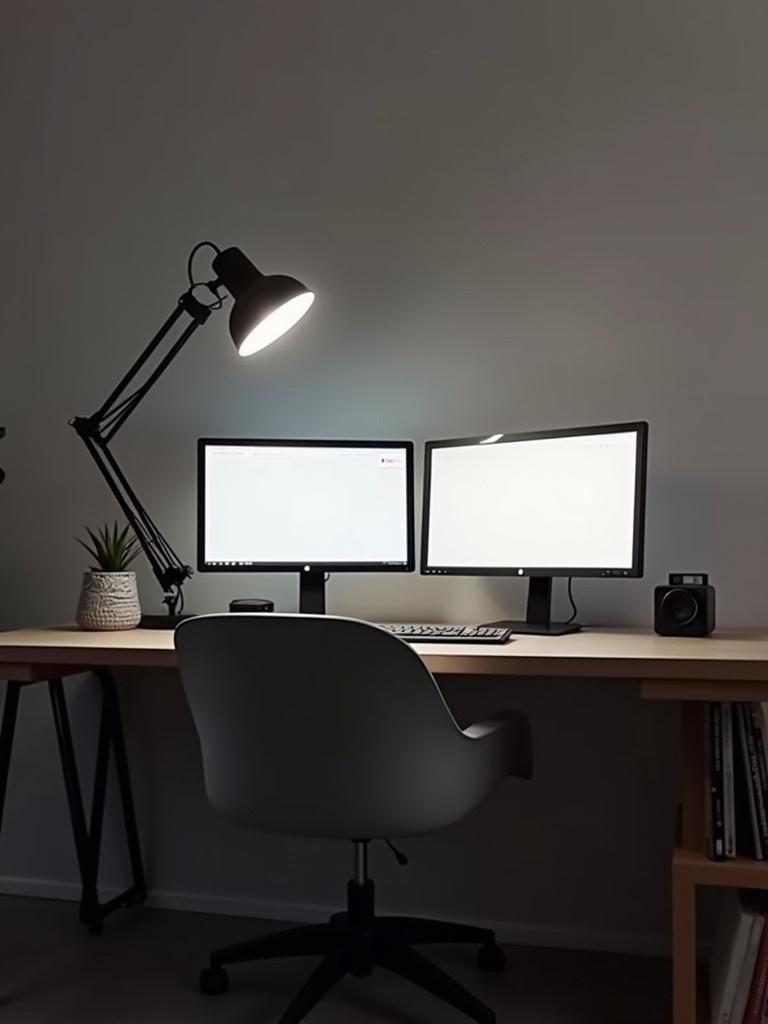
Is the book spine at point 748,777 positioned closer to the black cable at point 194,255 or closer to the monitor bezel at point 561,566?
the monitor bezel at point 561,566

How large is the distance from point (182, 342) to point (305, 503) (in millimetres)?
511

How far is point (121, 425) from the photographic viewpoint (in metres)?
2.66

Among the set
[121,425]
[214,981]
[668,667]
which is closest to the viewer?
[668,667]

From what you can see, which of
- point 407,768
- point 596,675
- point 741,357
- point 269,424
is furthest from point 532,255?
point 407,768

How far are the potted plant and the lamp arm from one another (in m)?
0.08

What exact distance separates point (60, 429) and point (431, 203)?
1138 millimetres

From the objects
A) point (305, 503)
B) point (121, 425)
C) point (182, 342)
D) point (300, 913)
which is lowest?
point (300, 913)

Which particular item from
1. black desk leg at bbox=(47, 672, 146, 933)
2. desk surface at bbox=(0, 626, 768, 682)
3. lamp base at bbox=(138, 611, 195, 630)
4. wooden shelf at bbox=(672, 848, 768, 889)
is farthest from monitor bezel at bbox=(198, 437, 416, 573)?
wooden shelf at bbox=(672, 848, 768, 889)

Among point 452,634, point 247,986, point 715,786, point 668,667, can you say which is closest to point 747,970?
point 715,786

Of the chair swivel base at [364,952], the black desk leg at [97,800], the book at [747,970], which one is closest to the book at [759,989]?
the book at [747,970]

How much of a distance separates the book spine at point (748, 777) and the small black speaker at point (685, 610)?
0.95ft

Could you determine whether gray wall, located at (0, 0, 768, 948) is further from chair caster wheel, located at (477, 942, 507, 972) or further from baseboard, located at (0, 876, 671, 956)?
chair caster wheel, located at (477, 942, 507, 972)

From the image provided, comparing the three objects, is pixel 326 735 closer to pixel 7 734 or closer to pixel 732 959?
pixel 732 959

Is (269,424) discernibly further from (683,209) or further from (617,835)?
(617,835)
